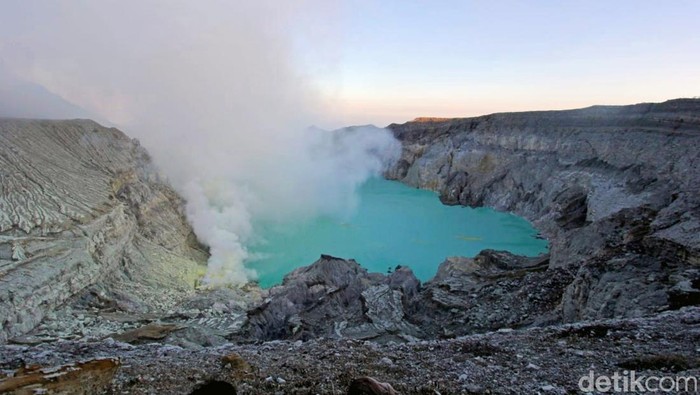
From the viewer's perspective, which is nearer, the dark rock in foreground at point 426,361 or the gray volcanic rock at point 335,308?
the dark rock in foreground at point 426,361

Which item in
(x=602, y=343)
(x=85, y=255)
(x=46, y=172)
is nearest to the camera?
(x=602, y=343)

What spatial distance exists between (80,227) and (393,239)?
17146mm

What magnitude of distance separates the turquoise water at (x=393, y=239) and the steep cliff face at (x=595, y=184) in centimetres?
237

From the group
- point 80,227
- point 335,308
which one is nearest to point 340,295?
point 335,308

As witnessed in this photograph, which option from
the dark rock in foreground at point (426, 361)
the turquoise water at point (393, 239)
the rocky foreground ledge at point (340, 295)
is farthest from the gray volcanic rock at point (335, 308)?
the turquoise water at point (393, 239)

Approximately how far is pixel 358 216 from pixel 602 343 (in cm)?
2702

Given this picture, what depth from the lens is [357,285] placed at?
1335cm

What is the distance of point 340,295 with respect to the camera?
12.8 metres

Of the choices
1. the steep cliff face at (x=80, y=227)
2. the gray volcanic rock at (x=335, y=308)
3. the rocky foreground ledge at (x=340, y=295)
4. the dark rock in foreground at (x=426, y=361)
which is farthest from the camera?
the steep cliff face at (x=80, y=227)

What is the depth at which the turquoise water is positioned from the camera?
69.7ft

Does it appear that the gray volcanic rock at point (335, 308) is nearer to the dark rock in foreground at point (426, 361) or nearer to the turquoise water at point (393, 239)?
the dark rock in foreground at point (426, 361)

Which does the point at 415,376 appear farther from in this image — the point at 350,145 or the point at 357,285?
the point at 350,145

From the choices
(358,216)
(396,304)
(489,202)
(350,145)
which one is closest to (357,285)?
(396,304)

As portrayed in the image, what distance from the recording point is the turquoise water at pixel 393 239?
21234 mm
